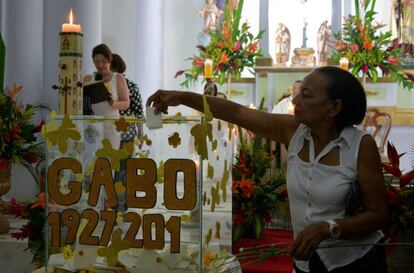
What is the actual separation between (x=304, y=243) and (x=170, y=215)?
1.11 ft

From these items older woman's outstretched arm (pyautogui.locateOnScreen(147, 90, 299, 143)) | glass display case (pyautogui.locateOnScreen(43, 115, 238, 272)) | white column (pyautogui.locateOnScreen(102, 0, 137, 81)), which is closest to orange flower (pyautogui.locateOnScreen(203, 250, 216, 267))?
glass display case (pyautogui.locateOnScreen(43, 115, 238, 272))

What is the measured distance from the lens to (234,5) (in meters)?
11.2

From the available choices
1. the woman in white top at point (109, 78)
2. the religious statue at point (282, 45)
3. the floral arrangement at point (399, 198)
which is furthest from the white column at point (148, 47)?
the floral arrangement at point (399, 198)

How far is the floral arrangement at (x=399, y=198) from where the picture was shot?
253 cm

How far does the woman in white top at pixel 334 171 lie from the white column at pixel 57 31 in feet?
11.1

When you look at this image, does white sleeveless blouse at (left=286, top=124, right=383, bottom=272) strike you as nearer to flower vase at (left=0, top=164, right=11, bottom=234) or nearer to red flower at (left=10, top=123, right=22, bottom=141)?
red flower at (left=10, top=123, right=22, bottom=141)

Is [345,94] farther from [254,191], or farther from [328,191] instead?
[254,191]

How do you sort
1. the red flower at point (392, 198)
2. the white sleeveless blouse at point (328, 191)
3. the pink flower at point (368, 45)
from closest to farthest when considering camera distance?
1. the white sleeveless blouse at point (328, 191)
2. the red flower at point (392, 198)
3. the pink flower at point (368, 45)

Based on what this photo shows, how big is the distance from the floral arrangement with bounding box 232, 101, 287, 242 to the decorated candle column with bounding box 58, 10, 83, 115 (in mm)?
1204

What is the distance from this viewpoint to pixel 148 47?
34.7 ft

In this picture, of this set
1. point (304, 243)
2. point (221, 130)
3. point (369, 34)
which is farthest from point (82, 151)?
point (369, 34)

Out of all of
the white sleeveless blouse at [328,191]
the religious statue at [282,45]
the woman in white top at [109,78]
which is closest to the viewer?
the white sleeveless blouse at [328,191]

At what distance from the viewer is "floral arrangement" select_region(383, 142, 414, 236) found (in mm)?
2530

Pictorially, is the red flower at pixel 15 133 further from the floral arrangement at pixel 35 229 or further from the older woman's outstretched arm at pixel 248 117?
the older woman's outstretched arm at pixel 248 117
